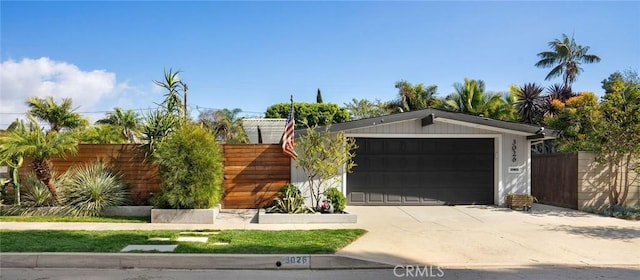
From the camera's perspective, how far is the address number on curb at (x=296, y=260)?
6.29 meters

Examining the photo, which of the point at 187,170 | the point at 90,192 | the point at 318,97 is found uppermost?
the point at 318,97

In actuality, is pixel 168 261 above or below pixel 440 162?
below

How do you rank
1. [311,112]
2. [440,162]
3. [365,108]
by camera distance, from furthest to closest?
[365,108]
[311,112]
[440,162]

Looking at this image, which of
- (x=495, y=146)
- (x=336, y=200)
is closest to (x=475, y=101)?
(x=495, y=146)

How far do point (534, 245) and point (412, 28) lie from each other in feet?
23.7

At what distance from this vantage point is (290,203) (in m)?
10.5

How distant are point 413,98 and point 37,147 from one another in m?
27.8

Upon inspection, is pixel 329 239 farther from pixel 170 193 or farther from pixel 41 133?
pixel 41 133

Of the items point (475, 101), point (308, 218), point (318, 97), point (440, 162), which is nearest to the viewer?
point (308, 218)

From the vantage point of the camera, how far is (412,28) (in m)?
12.9

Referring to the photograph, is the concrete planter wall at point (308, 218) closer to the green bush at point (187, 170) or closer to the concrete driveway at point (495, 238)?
the concrete driveway at point (495, 238)

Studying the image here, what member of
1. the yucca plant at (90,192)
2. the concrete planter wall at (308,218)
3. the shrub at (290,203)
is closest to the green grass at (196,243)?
the concrete planter wall at (308,218)

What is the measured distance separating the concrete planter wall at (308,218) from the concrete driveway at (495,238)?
1.08ft

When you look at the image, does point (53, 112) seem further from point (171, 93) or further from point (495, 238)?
point (495, 238)
